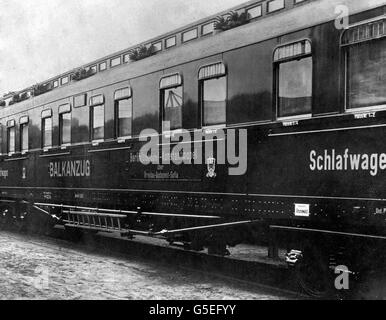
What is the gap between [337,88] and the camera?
567cm

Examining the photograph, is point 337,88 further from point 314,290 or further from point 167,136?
point 167,136

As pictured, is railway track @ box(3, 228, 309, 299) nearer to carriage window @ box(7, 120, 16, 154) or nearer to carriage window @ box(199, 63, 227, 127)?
carriage window @ box(199, 63, 227, 127)

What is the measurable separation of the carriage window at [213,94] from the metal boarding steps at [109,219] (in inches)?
54.4

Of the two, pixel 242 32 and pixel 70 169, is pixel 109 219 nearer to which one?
pixel 70 169

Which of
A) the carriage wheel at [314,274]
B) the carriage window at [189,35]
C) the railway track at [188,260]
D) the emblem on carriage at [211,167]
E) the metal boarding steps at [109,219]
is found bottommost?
the railway track at [188,260]

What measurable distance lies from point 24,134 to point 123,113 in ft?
16.6

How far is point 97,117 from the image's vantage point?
33.5 feet

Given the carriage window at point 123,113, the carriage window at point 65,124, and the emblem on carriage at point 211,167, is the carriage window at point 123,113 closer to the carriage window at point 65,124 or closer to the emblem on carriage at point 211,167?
the carriage window at point 65,124

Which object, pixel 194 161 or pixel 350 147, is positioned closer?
pixel 350 147

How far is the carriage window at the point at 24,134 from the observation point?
524 inches

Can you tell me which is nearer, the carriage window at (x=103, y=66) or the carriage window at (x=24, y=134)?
A: the carriage window at (x=103, y=66)

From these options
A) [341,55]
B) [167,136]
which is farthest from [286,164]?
[167,136]

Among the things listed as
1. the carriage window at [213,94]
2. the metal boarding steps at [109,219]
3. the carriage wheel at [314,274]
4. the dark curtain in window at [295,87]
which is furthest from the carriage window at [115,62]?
the carriage wheel at [314,274]

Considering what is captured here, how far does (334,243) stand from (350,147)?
1057mm
